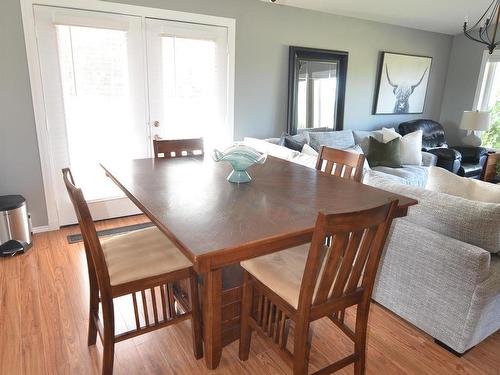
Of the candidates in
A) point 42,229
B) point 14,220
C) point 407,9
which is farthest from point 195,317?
point 407,9

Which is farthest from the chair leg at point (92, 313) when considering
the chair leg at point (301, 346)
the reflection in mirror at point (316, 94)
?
the reflection in mirror at point (316, 94)

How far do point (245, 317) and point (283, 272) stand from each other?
37 centimetres

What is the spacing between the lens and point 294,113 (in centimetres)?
432

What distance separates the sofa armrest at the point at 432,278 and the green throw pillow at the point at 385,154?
250 cm

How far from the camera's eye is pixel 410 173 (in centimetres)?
410

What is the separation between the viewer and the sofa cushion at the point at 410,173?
3.99 m

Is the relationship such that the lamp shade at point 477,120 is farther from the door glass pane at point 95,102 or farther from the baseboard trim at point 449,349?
the door glass pane at point 95,102

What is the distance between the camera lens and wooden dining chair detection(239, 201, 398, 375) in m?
1.15

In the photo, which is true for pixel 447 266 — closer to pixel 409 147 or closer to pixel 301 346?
pixel 301 346

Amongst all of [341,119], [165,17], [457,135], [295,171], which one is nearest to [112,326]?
[295,171]

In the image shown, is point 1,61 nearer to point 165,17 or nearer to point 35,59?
point 35,59

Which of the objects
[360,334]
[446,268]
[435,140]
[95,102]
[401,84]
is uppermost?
[401,84]

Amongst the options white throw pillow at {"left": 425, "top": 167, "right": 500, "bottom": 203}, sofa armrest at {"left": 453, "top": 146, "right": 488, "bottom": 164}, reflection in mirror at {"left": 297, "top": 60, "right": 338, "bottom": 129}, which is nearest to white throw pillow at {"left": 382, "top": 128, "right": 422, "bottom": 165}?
reflection in mirror at {"left": 297, "top": 60, "right": 338, "bottom": 129}

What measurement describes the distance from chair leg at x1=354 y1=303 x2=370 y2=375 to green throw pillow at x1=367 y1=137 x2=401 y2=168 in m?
3.17
